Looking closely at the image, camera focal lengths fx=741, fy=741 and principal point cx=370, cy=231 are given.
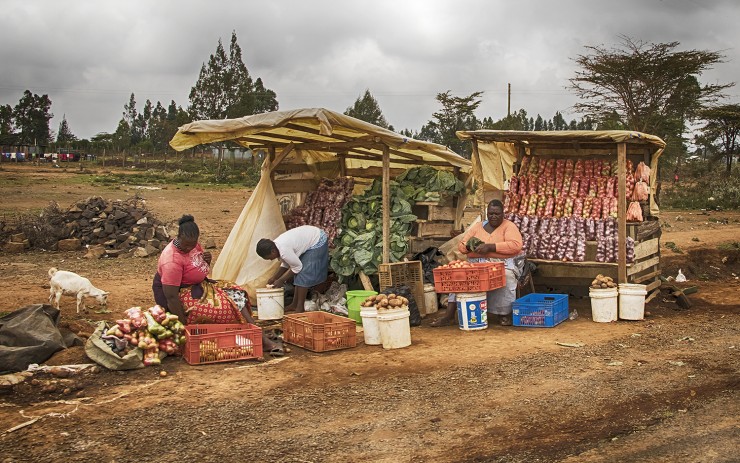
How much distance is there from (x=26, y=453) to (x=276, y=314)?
Result: 187 inches

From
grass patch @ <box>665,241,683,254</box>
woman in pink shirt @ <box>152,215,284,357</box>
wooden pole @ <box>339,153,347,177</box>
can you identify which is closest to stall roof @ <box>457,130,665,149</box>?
wooden pole @ <box>339,153,347,177</box>

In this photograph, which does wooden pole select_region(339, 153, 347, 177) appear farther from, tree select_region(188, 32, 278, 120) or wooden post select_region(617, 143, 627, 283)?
tree select_region(188, 32, 278, 120)

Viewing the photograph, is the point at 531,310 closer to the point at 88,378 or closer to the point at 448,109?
the point at 88,378

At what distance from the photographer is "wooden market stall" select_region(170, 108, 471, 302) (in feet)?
28.6

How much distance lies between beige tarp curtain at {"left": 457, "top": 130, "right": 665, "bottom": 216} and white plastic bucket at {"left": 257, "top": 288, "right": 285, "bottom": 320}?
10.4 feet

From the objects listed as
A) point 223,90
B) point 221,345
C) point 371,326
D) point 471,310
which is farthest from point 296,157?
point 223,90

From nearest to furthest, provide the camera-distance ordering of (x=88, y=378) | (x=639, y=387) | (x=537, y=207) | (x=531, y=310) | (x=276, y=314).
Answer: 1. (x=639, y=387)
2. (x=88, y=378)
3. (x=531, y=310)
4. (x=276, y=314)
5. (x=537, y=207)

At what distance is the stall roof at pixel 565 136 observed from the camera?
9.19 metres

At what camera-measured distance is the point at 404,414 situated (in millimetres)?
5434

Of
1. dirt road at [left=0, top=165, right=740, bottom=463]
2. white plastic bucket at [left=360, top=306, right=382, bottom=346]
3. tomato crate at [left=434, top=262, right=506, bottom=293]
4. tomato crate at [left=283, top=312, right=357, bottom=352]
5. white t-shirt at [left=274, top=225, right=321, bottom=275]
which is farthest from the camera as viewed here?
white t-shirt at [left=274, top=225, right=321, bottom=275]

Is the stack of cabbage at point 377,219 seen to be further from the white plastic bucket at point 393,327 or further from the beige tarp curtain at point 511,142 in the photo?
the white plastic bucket at point 393,327

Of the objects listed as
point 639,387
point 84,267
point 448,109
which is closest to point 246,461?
point 639,387

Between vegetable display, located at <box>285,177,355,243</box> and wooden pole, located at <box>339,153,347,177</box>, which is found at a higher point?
wooden pole, located at <box>339,153,347,177</box>

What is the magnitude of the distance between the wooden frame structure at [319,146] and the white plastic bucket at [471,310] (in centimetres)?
147
